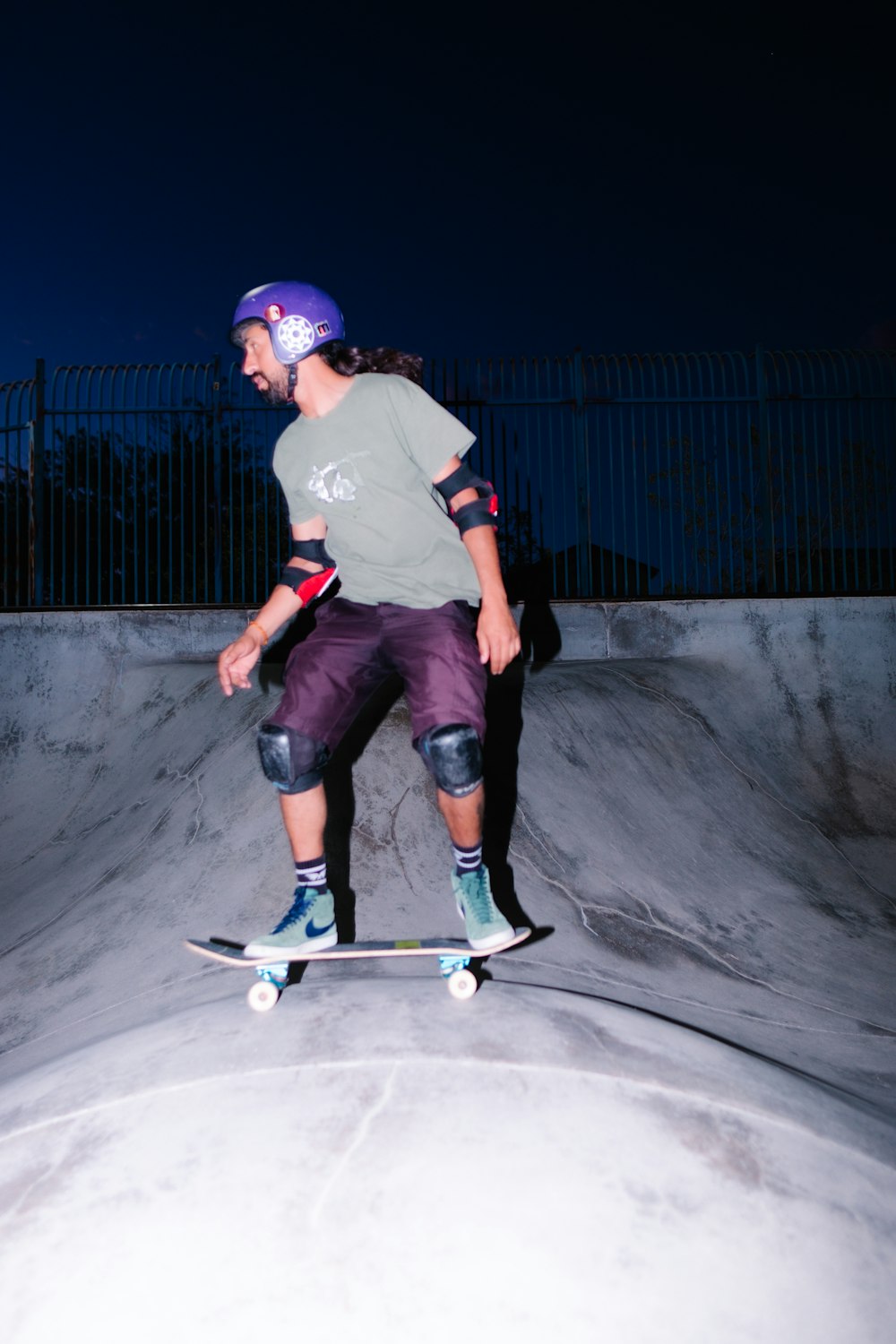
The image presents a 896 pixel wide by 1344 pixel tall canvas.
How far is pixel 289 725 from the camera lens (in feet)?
9.84

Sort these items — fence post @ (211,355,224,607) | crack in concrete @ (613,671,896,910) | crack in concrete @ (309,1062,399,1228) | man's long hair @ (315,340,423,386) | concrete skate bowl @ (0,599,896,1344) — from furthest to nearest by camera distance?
1. fence post @ (211,355,224,607)
2. crack in concrete @ (613,671,896,910)
3. man's long hair @ (315,340,423,386)
4. crack in concrete @ (309,1062,399,1228)
5. concrete skate bowl @ (0,599,896,1344)

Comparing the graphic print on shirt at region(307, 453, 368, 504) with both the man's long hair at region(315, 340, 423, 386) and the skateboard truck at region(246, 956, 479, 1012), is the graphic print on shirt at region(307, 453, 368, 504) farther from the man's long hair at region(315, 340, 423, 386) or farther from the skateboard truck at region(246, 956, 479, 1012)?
the skateboard truck at region(246, 956, 479, 1012)

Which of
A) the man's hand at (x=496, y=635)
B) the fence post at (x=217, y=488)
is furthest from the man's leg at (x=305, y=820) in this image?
the fence post at (x=217, y=488)

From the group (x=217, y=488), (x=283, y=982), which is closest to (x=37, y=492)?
(x=217, y=488)

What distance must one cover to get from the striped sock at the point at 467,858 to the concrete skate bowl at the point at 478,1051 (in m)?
0.47

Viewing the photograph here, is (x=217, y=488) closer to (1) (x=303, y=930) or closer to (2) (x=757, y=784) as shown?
(2) (x=757, y=784)

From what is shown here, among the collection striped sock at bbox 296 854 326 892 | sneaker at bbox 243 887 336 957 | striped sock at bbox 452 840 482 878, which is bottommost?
sneaker at bbox 243 887 336 957

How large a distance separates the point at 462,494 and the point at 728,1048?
7.21 ft

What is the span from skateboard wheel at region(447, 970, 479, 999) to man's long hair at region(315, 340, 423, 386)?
223 centimetres

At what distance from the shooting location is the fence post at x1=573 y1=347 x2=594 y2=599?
9.62 meters

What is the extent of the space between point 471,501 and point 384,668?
2.30 ft

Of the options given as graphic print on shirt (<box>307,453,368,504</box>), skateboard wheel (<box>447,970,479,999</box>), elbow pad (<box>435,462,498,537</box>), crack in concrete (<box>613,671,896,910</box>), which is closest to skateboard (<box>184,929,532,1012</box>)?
skateboard wheel (<box>447,970,479,999</box>)

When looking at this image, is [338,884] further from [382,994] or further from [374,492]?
[374,492]

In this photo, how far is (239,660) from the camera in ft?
10.2
